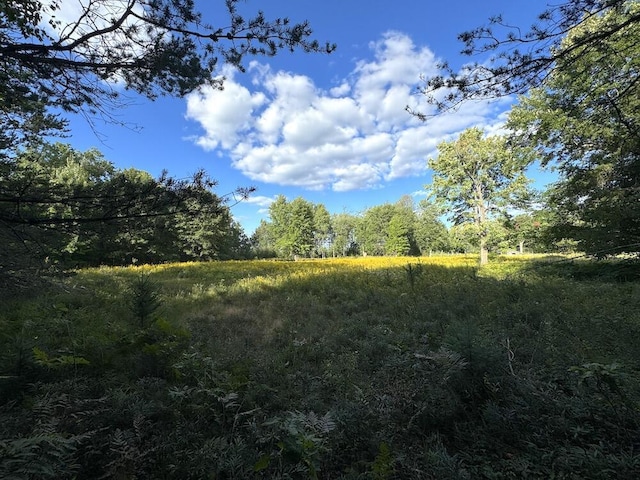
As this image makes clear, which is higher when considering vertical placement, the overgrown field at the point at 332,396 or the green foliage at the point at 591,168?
the green foliage at the point at 591,168

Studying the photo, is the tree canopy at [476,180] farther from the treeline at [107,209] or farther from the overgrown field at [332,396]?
the treeline at [107,209]

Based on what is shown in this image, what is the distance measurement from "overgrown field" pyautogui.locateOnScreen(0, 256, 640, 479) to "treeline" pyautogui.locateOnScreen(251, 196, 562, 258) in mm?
34830

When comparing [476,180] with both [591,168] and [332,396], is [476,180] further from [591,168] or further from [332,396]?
[332,396]

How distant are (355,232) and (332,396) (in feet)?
227

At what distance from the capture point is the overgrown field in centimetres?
235

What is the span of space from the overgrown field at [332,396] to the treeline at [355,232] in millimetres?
34830

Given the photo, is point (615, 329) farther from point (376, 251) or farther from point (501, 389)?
point (376, 251)

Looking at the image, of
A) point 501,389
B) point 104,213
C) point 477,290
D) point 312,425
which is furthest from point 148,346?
point 477,290

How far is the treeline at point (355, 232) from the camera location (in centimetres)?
5409

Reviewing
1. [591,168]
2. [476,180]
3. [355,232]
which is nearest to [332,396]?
[591,168]

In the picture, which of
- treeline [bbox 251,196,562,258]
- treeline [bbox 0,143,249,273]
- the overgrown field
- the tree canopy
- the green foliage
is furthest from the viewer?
treeline [bbox 251,196,562,258]

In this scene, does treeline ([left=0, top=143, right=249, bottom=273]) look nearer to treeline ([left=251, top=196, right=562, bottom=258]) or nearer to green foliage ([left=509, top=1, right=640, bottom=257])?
green foliage ([left=509, top=1, right=640, bottom=257])

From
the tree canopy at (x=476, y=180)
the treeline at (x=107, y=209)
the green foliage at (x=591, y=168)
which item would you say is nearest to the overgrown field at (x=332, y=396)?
the treeline at (x=107, y=209)

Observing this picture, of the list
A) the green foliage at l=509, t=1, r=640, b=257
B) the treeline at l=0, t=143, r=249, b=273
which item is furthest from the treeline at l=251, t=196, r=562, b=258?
the treeline at l=0, t=143, r=249, b=273
